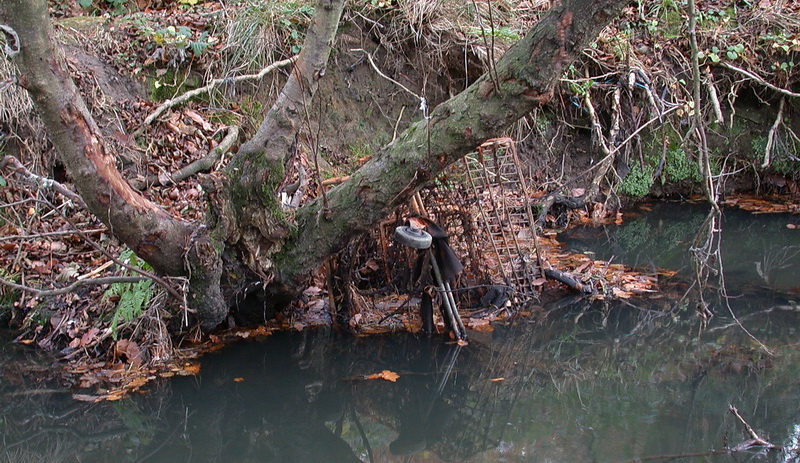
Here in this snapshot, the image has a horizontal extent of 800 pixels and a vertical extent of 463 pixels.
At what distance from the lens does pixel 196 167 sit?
5.73 metres

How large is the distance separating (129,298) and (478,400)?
2236 millimetres

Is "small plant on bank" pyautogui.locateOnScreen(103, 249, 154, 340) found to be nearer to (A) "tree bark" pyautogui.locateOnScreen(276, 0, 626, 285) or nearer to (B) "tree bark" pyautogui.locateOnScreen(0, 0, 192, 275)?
(B) "tree bark" pyautogui.locateOnScreen(0, 0, 192, 275)

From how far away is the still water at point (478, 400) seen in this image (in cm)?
343

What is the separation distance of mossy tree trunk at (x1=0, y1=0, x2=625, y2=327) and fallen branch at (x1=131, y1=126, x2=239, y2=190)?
64.8 inches

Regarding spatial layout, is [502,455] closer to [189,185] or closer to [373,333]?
[373,333]

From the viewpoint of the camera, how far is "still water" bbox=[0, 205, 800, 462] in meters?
3.43

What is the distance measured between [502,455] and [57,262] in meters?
3.46

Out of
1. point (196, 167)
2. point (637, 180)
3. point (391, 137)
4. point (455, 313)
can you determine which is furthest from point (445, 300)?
point (637, 180)

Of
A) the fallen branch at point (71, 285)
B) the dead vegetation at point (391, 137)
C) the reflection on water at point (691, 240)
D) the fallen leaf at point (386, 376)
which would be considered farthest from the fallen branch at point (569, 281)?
the fallen branch at point (71, 285)

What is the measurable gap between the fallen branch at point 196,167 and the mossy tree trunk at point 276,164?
64.8 inches

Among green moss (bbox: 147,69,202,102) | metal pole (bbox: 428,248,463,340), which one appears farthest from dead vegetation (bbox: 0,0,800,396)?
metal pole (bbox: 428,248,463,340)

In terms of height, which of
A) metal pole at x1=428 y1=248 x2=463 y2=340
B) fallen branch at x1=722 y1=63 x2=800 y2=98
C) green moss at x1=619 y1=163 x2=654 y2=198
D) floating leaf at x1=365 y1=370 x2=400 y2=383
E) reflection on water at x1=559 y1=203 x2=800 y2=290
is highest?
fallen branch at x1=722 y1=63 x2=800 y2=98

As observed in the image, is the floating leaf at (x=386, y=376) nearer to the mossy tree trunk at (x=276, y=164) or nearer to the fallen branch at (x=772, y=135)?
the mossy tree trunk at (x=276, y=164)

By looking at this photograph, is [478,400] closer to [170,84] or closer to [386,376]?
[386,376]
